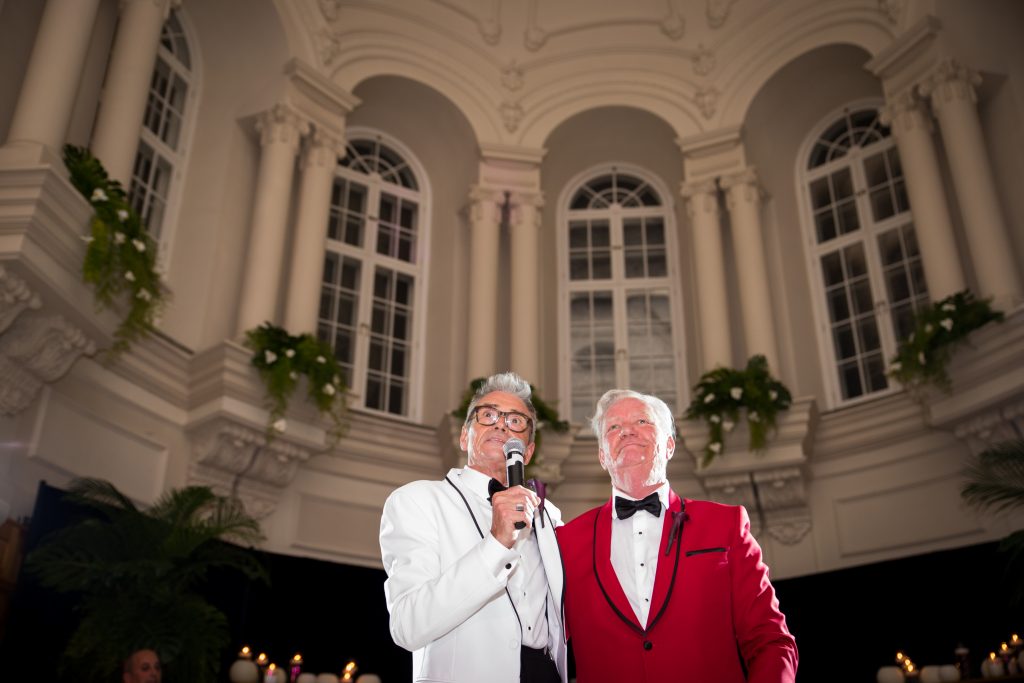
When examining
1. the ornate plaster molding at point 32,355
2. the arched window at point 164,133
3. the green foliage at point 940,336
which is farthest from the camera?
the arched window at point 164,133

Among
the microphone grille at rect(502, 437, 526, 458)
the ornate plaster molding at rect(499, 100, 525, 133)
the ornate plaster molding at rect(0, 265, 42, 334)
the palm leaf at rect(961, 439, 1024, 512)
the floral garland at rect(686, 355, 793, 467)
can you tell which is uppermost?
the ornate plaster molding at rect(499, 100, 525, 133)

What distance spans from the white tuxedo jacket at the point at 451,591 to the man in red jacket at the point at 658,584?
0.54ft

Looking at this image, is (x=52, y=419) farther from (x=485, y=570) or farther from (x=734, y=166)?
(x=734, y=166)

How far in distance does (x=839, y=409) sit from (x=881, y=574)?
5.17 ft

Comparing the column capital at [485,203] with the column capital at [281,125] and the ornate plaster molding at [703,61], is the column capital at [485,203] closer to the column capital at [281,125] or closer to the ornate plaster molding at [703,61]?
the column capital at [281,125]

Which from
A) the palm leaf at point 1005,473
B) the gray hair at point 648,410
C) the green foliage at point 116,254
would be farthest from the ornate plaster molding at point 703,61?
the gray hair at point 648,410

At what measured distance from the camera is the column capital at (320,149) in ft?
29.5

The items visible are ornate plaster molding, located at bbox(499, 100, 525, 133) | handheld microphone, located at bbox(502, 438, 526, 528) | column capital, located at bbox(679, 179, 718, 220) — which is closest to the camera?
handheld microphone, located at bbox(502, 438, 526, 528)

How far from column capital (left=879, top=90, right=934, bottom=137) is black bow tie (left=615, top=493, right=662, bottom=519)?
703 cm

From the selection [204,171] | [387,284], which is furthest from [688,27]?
[204,171]

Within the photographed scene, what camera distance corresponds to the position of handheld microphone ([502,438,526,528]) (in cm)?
240

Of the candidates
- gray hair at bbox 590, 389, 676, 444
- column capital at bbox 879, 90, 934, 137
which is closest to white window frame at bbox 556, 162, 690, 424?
column capital at bbox 879, 90, 934, 137

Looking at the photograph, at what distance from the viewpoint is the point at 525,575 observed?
263 cm

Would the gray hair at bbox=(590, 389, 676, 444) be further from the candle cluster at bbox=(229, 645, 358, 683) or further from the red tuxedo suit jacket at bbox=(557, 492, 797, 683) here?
the candle cluster at bbox=(229, 645, 358, 683)
